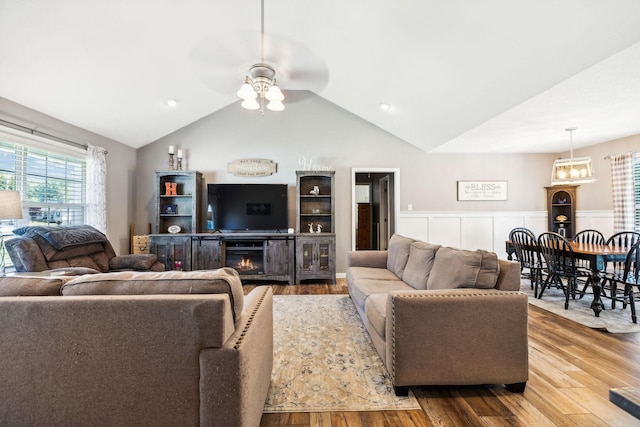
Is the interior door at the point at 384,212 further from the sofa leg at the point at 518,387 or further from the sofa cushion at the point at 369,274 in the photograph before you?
the sofa leg at the point at 518,387

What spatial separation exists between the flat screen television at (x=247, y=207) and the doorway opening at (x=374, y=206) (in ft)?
4.43

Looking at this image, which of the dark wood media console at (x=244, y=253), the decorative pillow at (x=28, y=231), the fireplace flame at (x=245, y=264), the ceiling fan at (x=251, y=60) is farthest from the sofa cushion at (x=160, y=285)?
the fireplace flame at (x=245, y=264)

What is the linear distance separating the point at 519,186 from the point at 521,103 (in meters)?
2.92

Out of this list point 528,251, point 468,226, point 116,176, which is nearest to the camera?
point 528,251

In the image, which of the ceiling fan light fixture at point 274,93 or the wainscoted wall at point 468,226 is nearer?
the ceiling fan light fixture at point 274,93

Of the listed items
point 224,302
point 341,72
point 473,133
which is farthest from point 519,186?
point 224,302

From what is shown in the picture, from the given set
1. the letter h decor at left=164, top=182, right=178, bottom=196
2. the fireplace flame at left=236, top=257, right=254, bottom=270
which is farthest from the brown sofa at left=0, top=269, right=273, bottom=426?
the letter h decor at left=164, top=182, right=178, bottom=196

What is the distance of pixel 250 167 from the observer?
5.16m

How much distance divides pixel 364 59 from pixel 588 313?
387 cm

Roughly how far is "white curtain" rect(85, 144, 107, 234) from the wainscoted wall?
4.84 m

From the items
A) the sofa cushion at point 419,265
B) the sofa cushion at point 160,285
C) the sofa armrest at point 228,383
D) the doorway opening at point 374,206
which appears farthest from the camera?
the doorway opening at point 374,206

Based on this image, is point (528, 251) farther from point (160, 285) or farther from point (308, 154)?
point (160, 285)

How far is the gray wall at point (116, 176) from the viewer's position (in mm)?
3797

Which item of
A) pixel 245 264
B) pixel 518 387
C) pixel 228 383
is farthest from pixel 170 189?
pixel 518 387
